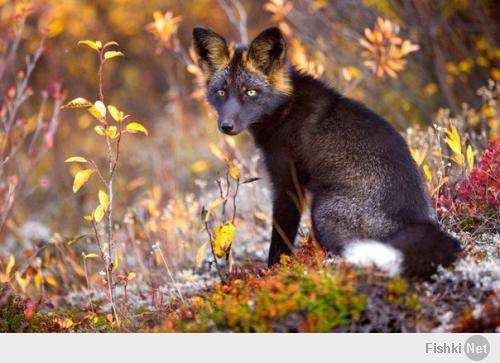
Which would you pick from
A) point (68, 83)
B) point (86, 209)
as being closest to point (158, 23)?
point (86, 209)

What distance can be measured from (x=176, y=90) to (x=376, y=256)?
9081 millimetres

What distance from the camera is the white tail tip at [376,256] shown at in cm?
378

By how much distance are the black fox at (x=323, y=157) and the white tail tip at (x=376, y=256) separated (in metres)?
0.01

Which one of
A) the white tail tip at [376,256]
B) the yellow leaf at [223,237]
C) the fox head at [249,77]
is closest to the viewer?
the white tail tip at [376,256]

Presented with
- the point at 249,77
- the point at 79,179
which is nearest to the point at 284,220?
the point at 249,77

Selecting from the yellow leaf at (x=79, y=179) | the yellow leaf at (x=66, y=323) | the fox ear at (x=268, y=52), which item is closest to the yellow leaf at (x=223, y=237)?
the yellow leaf at (x=79, y=179)

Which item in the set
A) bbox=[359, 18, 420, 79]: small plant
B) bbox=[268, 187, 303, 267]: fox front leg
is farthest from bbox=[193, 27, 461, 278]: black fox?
bbox=[359, 18, 420, 79]: small plant

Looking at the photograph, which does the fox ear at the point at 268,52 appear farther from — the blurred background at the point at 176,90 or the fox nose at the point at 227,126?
the blurred background at the point at 176,90

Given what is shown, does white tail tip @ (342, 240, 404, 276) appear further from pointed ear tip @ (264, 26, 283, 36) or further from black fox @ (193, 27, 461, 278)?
pointed ear tip @ (264, 26, 283, 36)

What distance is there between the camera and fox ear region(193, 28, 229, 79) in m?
5.46

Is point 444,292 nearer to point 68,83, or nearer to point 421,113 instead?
point 421,113

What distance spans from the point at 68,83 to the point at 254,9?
491 centimetres

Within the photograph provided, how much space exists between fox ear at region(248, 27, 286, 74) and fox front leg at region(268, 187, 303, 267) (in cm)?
108

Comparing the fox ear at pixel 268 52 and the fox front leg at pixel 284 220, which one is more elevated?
the fox ear at pixel 268 52
